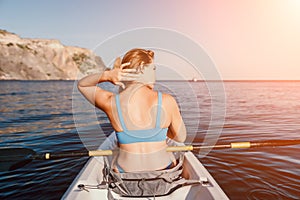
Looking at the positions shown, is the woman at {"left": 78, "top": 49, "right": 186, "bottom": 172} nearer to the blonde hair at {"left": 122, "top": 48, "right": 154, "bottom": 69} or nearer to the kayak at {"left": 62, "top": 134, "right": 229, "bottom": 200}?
A: the blonde hair at {"left": 122, "top": 48, "right": 154, "bottom": 69}

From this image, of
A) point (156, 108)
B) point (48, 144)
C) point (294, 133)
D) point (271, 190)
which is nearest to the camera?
point (156, 108)

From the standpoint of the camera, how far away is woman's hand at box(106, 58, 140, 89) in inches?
112

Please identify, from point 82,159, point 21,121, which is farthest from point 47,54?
point 82,159

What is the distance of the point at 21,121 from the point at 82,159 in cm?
752

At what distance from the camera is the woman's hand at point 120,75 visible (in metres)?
2.84

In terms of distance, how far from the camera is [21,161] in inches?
179

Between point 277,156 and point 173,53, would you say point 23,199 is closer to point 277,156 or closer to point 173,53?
point 173,53

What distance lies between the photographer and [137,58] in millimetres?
2934

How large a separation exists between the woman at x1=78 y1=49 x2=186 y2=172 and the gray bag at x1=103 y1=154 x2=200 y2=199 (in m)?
0.22

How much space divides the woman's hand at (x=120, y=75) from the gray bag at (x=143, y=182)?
117 centimetres

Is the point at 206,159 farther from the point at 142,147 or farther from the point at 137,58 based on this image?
the point at 137,58

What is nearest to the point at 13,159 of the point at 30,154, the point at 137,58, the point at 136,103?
the point at 30,154

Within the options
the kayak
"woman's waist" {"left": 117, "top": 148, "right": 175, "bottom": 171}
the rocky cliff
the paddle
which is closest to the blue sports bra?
"woman's waist" {"left": 117, "top": 148, "right": 175, "bottom": 171}

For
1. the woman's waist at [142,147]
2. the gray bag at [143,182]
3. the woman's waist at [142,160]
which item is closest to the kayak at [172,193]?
the gray bag at [143,182]
